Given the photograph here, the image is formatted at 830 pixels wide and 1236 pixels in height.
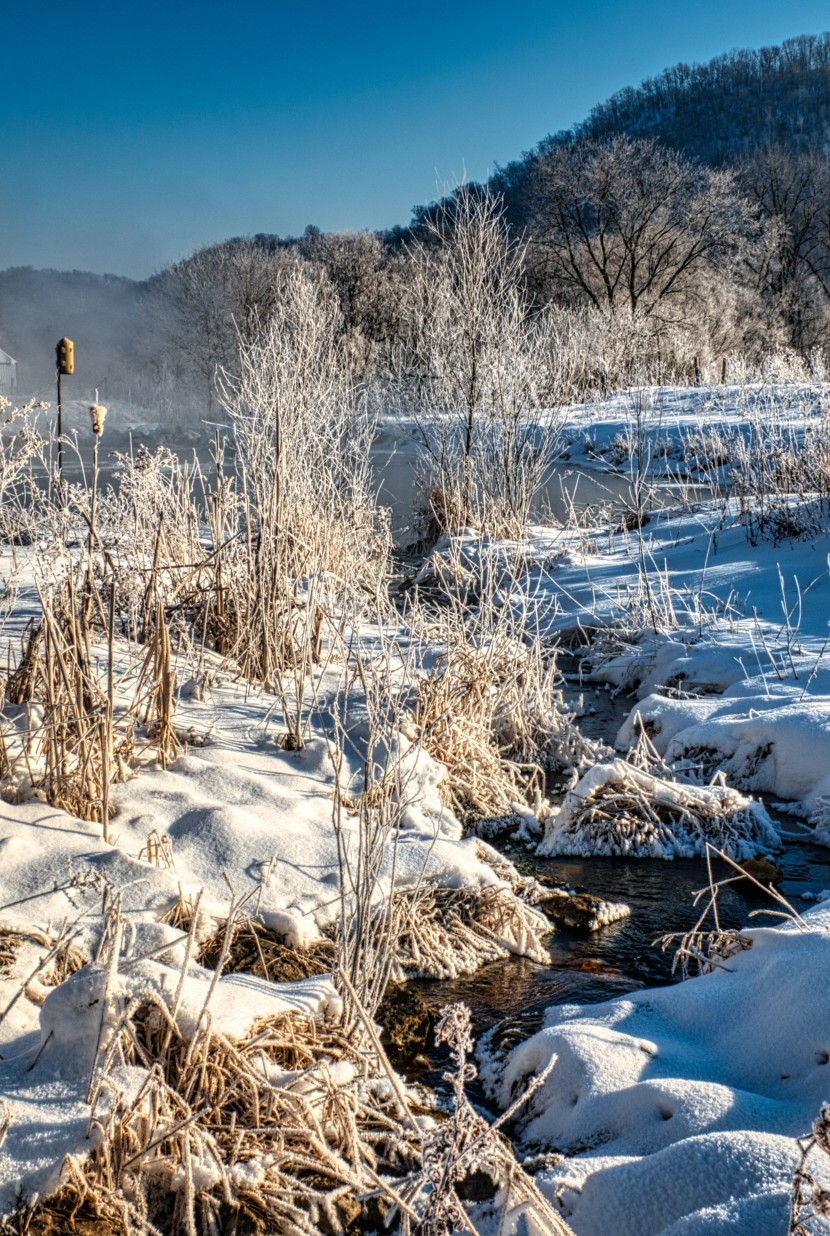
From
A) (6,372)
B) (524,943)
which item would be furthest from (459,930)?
(6,372)

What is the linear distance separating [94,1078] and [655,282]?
123 feet

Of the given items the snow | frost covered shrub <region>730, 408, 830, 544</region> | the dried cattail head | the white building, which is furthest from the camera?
the white building

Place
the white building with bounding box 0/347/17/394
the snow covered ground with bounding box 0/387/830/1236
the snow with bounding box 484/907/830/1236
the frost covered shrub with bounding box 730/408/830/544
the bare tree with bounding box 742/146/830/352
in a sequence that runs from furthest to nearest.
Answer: the white building with bounding box 0/347/17/394, the bare tree with bounding box 742/146/830/352, the frost covered shrub with bounding box 730/408/830/544, the snow covered ground with bounding box 0/387/830/1236, the snow with bounding box 484/907/830/1236

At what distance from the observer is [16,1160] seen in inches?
81.7

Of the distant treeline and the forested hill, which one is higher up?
the forested hill

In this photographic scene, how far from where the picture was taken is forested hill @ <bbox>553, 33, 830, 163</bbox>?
239 feet

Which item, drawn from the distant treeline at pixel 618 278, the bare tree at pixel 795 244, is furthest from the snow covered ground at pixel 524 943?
the bare tree at pixel 795 244

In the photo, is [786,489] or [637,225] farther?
[637,225]

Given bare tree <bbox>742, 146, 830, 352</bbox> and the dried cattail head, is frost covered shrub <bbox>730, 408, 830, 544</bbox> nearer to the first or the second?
the dried cattail head

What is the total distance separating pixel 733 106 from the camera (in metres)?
79.8

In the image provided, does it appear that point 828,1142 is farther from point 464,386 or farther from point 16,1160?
point 464,386

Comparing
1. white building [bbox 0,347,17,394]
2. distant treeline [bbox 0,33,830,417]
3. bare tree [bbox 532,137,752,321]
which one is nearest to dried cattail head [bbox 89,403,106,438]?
distant treeline [bbox 0,33,830,417]

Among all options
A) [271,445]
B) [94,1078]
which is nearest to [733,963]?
[94,1078]

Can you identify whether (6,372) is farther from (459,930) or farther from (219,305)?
(459,930)
